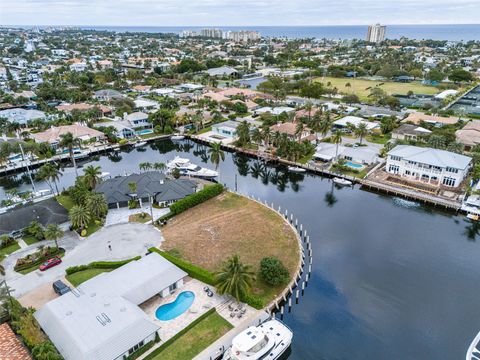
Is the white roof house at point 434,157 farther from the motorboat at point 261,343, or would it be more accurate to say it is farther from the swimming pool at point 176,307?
the swimming pool at point 176,307

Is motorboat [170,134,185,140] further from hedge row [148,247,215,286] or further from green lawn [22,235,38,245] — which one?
hedge row [148,247,215,286]

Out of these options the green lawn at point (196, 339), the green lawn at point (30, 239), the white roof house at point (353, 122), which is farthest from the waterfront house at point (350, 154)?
the green lawn at point (30, 239)

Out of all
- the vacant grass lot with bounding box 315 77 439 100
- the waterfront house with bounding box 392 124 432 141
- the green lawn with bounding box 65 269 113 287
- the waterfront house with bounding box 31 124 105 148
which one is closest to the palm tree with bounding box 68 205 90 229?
the green lawn with bounding box 65 269 113 287

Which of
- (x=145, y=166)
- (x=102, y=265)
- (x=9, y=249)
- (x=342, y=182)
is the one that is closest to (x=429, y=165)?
(x=342, y=182)

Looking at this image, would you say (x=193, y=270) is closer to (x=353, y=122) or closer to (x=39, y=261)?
(x=39, y=261)

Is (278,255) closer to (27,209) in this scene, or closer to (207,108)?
(27,209)

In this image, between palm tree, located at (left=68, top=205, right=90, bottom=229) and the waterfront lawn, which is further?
palm tree, located at (left=68, top=205, right=90, bottom=229)
